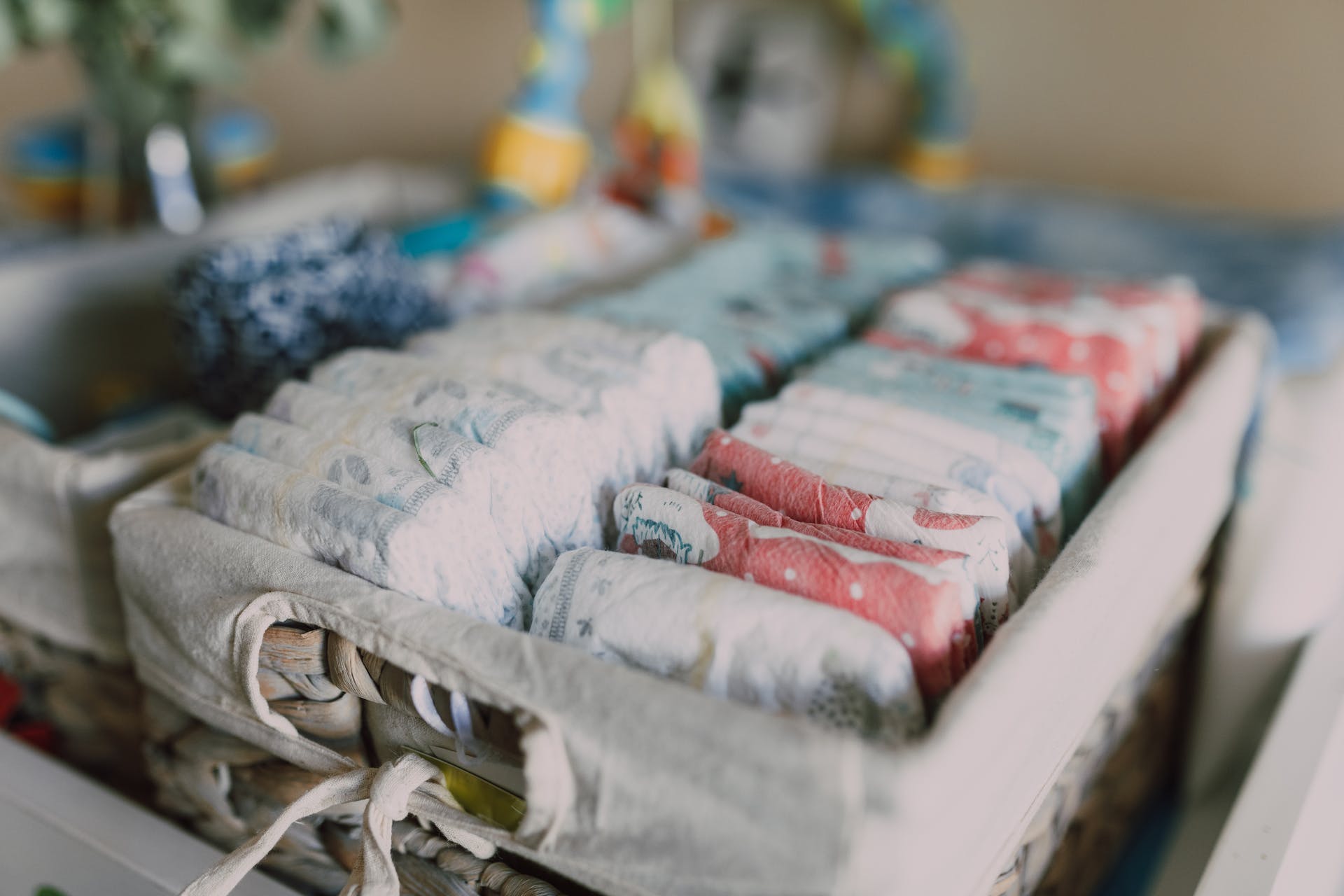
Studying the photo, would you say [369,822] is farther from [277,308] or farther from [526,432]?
[277,308]

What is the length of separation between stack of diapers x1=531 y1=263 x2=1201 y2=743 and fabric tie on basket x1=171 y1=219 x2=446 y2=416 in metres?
0.43

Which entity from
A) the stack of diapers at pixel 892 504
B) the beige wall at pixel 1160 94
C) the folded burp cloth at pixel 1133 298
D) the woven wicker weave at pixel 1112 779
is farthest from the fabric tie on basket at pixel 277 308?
the beige wall at pixel 1160 94

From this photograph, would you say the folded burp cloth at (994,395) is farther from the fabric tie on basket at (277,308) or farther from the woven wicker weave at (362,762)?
the fabric tie on basket at (277,308)

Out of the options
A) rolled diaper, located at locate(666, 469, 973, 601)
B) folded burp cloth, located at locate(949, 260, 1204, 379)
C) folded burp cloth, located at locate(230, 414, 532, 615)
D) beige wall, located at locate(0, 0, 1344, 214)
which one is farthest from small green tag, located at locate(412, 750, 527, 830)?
beige wall, located at locate(0, 0, 1344, 214)

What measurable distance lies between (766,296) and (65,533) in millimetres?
663

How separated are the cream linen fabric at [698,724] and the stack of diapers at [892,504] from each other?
0.15ft

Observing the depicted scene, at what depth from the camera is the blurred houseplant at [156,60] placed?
1211mm

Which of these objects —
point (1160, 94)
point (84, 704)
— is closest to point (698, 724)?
point (84, 704)

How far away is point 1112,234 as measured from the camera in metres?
1.46

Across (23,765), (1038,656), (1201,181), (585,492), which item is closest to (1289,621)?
(1038,656)

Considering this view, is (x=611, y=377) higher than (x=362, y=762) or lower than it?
higher

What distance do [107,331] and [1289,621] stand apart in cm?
136

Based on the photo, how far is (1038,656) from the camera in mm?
505

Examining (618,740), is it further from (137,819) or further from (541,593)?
(137,819)
